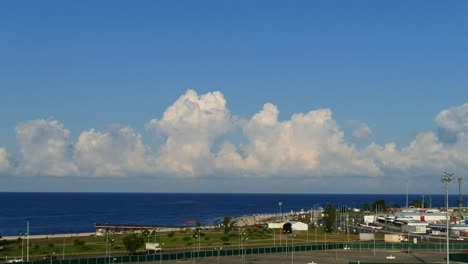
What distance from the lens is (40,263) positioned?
10425 cm

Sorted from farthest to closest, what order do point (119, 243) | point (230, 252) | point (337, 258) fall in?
point (119, 243)
point (230, 252)
point (337, 258)

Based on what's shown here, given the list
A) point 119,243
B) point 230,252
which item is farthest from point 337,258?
point 119,243

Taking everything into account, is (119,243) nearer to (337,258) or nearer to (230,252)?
(230,252)

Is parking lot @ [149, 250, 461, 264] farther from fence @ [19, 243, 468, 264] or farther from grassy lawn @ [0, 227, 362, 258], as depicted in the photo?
grassy lawn @ [0, 227, 362, 258]

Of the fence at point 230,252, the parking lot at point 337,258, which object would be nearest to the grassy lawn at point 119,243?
the fence at point 230,252

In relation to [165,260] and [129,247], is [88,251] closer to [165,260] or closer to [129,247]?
[129,247]

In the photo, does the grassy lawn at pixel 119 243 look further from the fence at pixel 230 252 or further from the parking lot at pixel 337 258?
the parking lot at pixel 337 258

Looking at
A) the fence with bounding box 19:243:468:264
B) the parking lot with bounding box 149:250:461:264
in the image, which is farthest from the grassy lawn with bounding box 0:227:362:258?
the parking lot with bounding box 149:250:461:264

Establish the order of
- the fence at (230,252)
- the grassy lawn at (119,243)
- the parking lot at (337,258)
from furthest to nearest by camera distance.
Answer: the grassy lawn at (119,243) → the parking lot at (337,258) → the fence at (230,252)

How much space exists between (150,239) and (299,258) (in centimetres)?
6135

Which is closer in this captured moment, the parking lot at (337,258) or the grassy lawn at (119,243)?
the parking lot at (337,258)

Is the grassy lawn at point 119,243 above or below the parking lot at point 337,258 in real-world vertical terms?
below

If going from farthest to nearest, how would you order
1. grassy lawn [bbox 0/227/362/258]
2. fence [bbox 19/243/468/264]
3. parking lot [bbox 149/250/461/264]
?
grassy lawn [bbox 0/227/362/258] → parking lot [bbox 149/250/461/264] → fence [bbox 19/243/468/264]

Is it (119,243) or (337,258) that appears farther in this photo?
(119,243)
